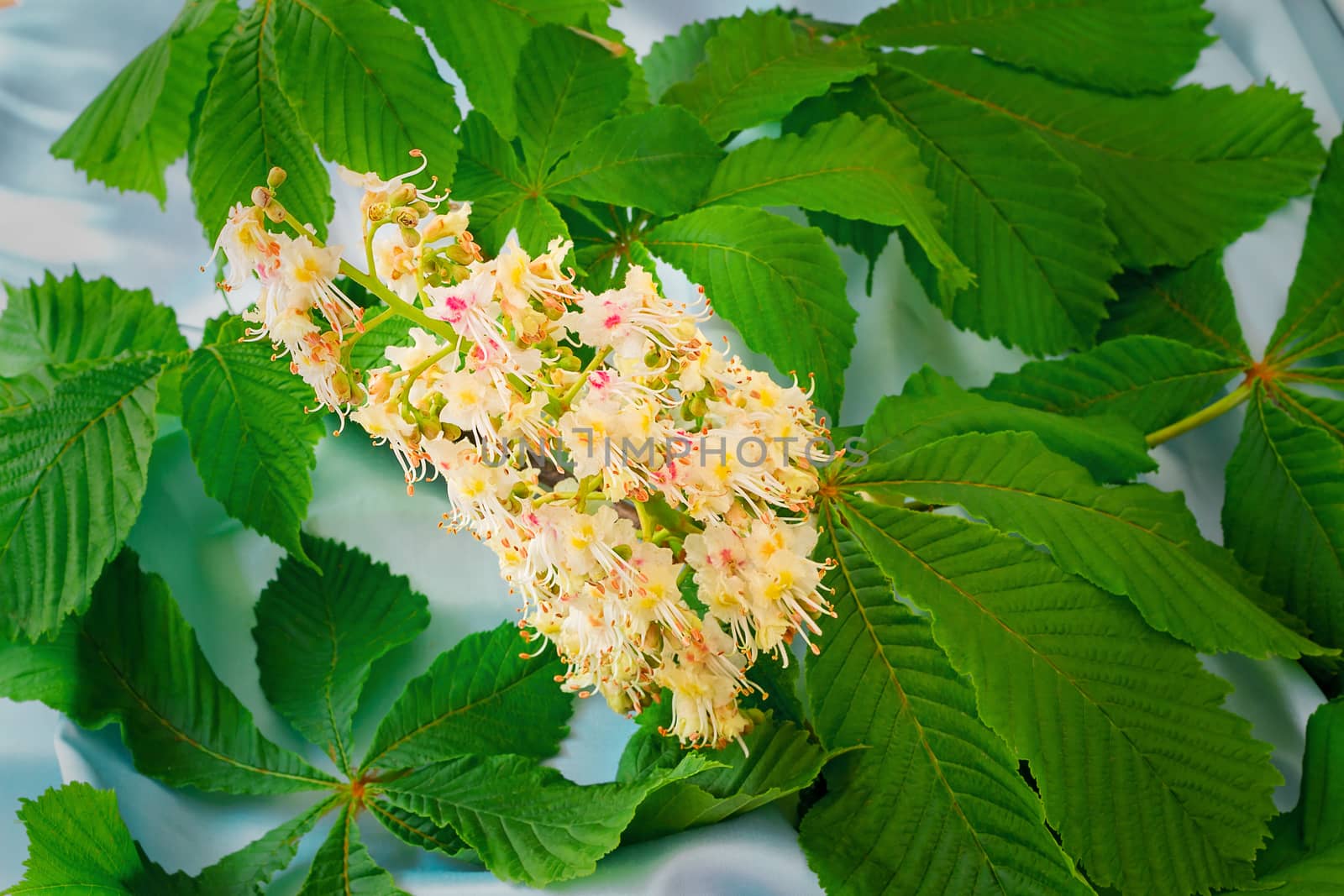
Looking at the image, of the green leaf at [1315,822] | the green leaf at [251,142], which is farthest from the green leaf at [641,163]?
the green leaf at [1315,822]

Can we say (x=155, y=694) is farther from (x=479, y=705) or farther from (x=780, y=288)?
(x=780, y=288)

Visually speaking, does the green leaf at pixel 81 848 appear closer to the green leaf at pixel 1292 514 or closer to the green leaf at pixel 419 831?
the green leaf at pixel 419 831

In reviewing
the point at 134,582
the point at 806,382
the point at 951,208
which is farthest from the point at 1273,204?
the point at 134,582

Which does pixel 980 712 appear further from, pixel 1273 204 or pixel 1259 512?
pixel 1273 204

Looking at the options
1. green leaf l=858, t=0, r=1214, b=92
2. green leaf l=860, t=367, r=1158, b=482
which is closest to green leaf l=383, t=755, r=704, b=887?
green leaf l=860, t=367, r=1158, b=482

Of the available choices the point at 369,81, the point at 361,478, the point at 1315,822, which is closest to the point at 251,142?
the point at 369,81
